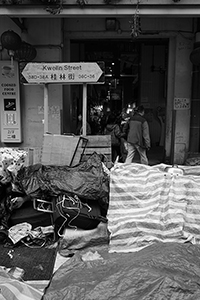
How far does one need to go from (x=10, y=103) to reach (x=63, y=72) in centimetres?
370

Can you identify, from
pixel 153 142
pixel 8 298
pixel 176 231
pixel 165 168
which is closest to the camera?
pixel 8 298

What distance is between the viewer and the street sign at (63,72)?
5.16 m

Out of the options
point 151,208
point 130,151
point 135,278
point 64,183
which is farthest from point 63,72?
point 135,278

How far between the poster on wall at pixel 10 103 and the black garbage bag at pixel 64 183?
4379 millimetres

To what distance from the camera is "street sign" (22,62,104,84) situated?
5160mm

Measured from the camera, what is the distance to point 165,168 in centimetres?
416

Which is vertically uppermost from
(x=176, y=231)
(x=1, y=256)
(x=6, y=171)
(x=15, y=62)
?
(x=15, y=62)

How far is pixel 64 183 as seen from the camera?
13.4 feet

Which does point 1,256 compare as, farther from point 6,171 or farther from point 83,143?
point 83,143

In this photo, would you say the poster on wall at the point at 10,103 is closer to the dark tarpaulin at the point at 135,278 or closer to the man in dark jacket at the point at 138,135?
the man in dark jacket at the point at 138,135

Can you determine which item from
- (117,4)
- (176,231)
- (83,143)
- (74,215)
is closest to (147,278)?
(176,231)

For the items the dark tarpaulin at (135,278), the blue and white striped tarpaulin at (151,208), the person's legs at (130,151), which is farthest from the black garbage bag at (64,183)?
the person's legs at (130,151)

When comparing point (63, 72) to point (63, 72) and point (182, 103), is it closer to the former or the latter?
point (63, 72)

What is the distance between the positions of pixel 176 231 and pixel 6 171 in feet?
8.38
